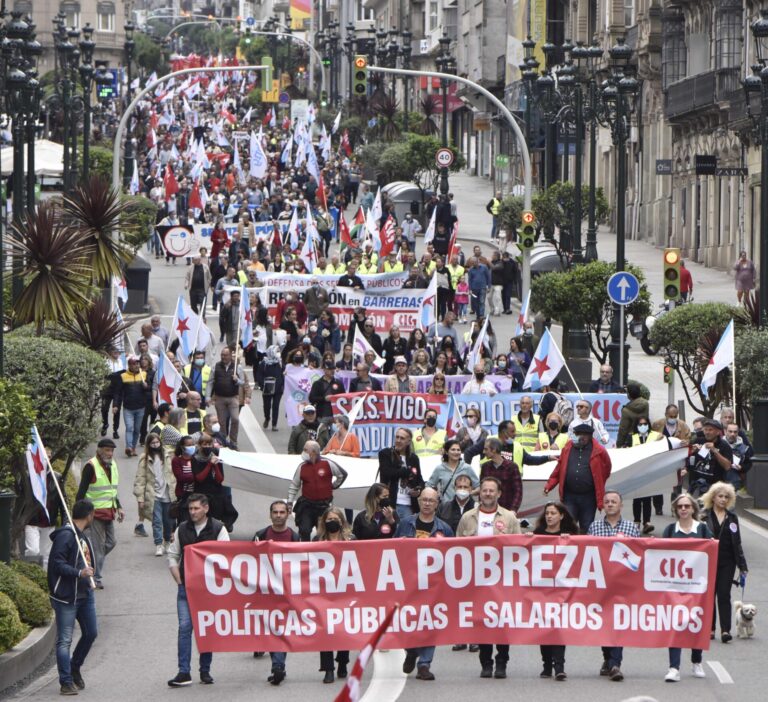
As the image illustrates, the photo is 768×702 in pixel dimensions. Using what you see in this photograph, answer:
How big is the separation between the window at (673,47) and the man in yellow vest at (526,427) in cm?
3565

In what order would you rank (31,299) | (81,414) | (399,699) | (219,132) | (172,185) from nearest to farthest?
1. (399,699)
2. (81,414)
3. (31,299)
4. (172,185)
5. (219,132)

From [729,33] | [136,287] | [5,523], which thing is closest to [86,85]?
[136,287]

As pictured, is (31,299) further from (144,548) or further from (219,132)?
(219,132)

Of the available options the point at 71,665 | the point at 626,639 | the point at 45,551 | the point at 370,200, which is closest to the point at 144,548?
the point at 45,551

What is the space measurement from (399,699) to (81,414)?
4.97 meters

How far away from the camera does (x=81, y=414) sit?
55.4ft

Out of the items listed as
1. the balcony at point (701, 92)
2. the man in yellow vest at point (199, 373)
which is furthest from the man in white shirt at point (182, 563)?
the balcony at point (701, 92)

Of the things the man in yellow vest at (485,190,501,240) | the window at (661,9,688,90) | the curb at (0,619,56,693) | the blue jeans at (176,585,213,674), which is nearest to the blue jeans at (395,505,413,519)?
the curb at (0,619,56,693)

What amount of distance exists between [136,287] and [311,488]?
23.8 meters

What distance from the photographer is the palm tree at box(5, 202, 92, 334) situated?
20.7 meters

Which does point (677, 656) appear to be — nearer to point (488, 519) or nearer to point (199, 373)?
point (488, 519)

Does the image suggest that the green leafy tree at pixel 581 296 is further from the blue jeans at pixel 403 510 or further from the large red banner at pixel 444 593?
the large red banner at pixel 444 593

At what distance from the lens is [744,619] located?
1469 centimetres

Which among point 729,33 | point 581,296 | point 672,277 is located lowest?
point 581,296
